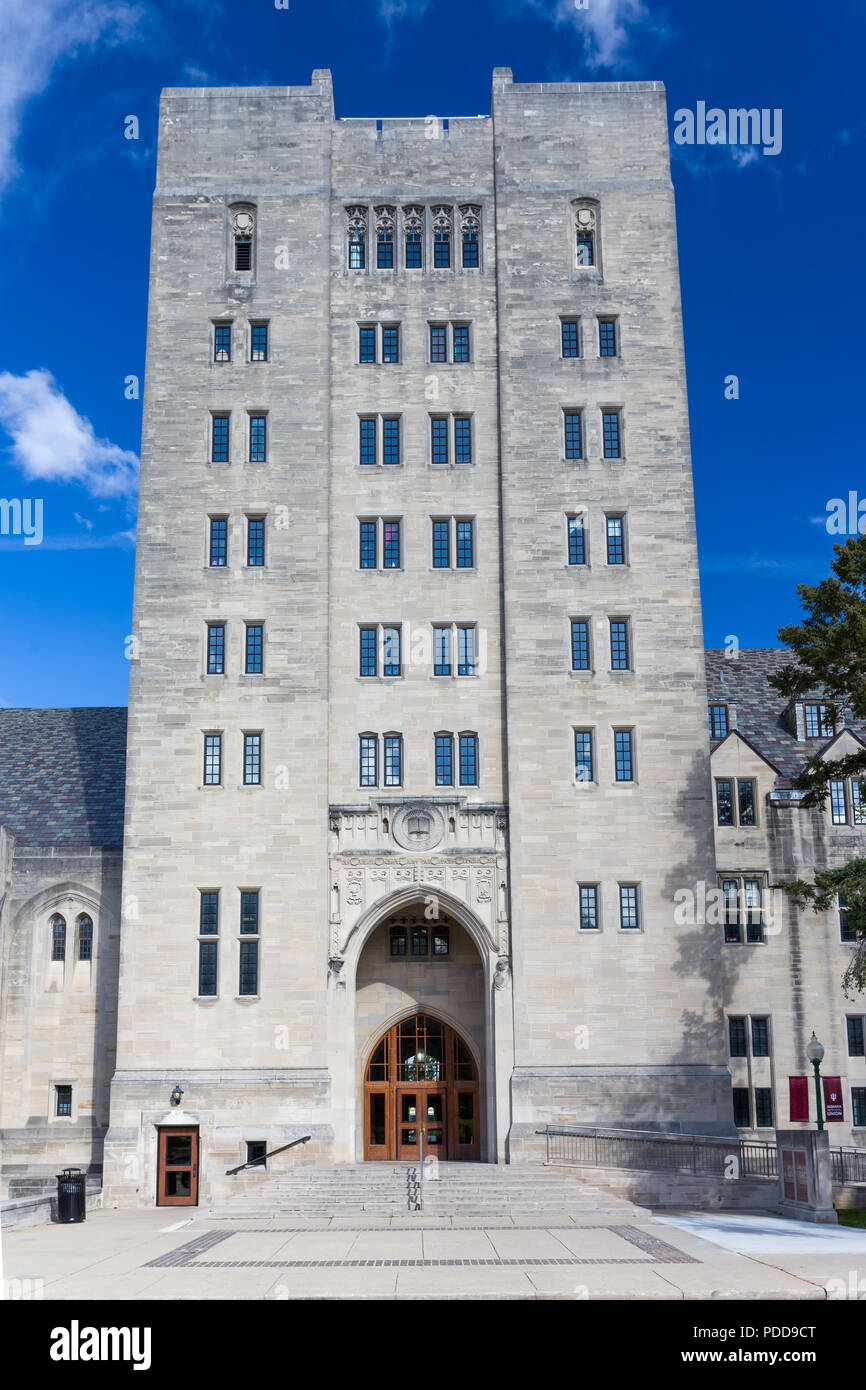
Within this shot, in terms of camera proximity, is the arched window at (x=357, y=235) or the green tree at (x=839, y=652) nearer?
the green tree at (x=839, y=652)

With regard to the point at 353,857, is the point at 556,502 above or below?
above

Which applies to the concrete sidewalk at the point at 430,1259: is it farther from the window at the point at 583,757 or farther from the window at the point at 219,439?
the window at the point at 219,439

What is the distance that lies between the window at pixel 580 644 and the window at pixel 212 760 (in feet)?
37.5

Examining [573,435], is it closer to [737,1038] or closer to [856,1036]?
[737,1038]

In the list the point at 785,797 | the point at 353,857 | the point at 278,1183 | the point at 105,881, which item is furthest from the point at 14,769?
the point at 785,797

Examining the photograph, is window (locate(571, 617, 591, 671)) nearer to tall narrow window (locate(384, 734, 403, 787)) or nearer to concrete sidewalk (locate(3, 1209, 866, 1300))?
tall narrow window (locate(384, 734, 403, 787))

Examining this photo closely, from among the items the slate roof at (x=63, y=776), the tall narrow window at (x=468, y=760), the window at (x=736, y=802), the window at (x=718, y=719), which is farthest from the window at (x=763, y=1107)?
the slate roof at (x=63, y=776)

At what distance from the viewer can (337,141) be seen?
153 ft

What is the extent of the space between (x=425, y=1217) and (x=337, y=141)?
1362 inches

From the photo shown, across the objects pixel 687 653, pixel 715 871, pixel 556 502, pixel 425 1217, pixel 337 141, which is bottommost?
pixel 425 1217

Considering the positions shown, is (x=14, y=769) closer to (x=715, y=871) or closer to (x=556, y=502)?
(x=556, y=502)

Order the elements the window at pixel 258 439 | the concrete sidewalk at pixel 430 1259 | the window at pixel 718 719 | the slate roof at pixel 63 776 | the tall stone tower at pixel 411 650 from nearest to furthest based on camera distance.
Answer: the concrete sidewalk at pixel 430 1259
the tall stone tower at pixel 411 650
the window at pixel 258 439
the slate roof at pixel 63 776
the window at pixel 718 719

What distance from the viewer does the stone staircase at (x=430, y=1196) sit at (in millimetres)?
33938

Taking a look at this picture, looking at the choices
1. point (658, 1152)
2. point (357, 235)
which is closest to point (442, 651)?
point (357, 235)
